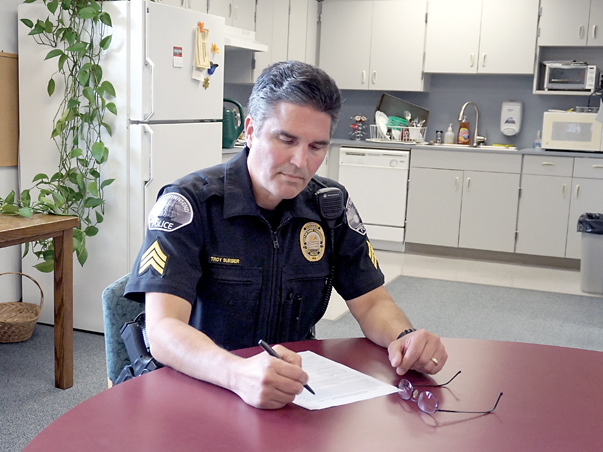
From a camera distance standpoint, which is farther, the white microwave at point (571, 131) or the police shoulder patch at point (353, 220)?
the white microwave at point (571, 131)

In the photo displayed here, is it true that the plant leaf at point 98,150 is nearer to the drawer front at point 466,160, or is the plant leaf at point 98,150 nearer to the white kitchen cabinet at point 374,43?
the drawer front at point 466,160

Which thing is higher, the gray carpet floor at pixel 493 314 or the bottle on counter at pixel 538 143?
the bottle on counter at pixel 538 143

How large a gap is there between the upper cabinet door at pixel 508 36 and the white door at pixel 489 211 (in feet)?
2.97

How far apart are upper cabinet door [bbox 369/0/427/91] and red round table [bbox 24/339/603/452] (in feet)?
16.2

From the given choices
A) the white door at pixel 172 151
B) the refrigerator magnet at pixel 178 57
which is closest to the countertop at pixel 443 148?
the white door at pixel 172 151

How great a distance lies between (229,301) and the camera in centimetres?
147

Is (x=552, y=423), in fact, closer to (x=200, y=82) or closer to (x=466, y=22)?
(x=200, y=82)

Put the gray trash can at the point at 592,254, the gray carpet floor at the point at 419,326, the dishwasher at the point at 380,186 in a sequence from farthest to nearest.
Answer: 1. the dishwasher at the point at 380,186
2. the gray trash can at the point at 592,254
3. the gray carpet floor at the point at 419,326

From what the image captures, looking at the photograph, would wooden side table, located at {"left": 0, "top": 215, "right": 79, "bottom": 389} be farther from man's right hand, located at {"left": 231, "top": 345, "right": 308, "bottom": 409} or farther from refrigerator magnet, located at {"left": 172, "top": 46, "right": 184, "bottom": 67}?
man's right hand, located at {"left": 231, "top": 345, "right": 308, "bottom": 409}

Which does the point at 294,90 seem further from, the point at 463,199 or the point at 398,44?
the point at 398,44

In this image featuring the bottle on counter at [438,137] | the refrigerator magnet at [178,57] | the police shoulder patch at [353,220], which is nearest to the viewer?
the police shoulder patch at [353,220]

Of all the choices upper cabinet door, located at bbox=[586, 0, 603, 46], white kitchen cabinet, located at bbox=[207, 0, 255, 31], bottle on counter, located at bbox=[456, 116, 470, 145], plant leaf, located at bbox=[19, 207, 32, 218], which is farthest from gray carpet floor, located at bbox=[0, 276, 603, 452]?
white kitchen cabinet, located at bbox=[207, 0, 255, 31]

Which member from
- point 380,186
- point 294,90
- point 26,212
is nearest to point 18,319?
point 26,212

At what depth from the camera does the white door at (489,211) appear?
5445mm
